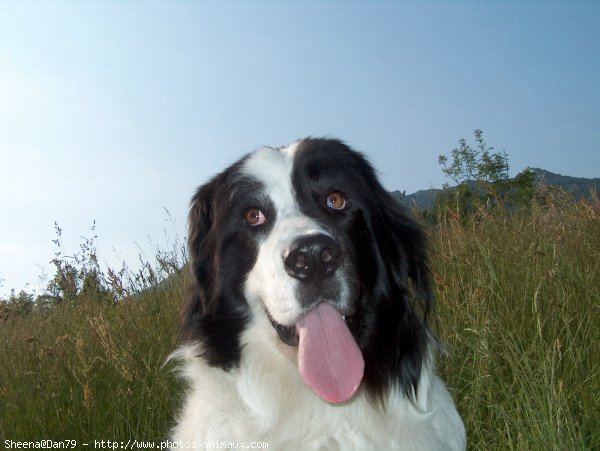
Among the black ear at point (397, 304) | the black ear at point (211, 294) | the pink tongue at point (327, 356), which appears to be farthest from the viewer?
the black ear at point (211, 294)

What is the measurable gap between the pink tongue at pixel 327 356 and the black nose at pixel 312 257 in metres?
0.16

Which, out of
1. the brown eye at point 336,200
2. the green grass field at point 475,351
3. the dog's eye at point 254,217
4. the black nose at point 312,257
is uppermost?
the brown eye at point 336,200

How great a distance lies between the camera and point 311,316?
2.43 metres

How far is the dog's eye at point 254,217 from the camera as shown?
2.75m

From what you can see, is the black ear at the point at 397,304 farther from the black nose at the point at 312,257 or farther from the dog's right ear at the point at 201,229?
the dog's right ear at the point at 201,229

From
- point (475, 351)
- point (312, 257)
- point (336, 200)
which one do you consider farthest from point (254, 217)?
point (475, 351)

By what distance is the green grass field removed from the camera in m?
2.85

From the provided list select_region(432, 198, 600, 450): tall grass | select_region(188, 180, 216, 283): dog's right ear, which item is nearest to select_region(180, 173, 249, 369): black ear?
select_region(188, 180, 216, 283): dog's right ear

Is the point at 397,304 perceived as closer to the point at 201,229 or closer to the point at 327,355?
the point at 327,355

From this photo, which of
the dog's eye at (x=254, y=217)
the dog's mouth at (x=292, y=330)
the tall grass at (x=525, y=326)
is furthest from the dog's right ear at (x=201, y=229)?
the tall grass at (x=525, y=326)

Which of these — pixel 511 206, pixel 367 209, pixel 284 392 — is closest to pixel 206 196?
pixel 367 209

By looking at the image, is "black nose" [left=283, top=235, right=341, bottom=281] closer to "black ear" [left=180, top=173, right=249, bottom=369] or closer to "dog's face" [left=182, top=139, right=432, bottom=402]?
"dog's face" [left=182, top=139, right=432, bottom=402]

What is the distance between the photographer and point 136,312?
4.92 meters

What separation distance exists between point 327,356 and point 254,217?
0.76 meters
